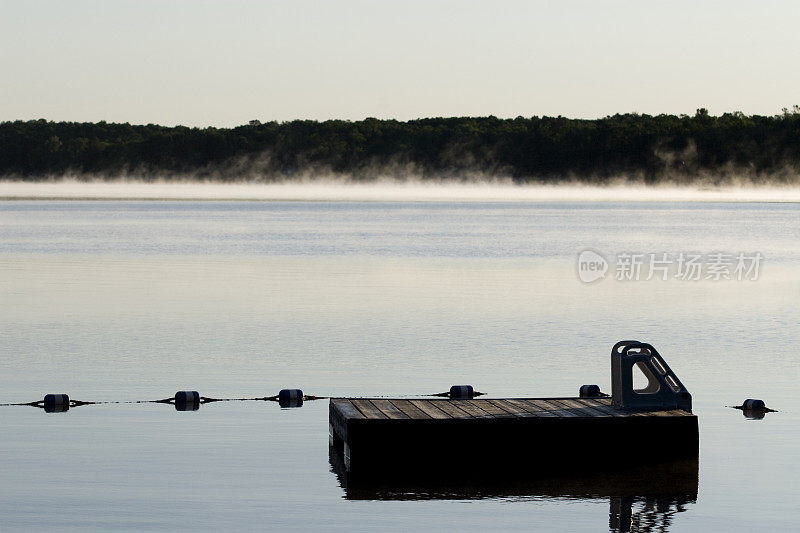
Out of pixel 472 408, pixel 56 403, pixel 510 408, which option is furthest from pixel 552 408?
pixel 56 403

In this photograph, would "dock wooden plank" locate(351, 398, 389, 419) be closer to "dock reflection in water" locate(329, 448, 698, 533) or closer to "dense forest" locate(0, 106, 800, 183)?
"dock reflection in water" locate(329, 448, 698, 533)

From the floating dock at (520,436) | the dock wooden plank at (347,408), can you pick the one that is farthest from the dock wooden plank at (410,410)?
the dock wooden plank at (347,408)

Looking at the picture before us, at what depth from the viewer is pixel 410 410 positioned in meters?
12.7

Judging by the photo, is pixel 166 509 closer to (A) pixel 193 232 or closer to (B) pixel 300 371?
(B) pixel 300 371

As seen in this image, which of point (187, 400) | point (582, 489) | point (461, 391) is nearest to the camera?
point (582, 489)

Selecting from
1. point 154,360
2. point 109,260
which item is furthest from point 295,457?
point 109,260

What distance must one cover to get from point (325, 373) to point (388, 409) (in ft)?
20.0

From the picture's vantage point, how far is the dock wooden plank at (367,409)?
12328 millimetres

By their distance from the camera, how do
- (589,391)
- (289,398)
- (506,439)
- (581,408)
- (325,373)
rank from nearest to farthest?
(506,439)
(581,408)
(289,398)
(589,391)
(325,373)

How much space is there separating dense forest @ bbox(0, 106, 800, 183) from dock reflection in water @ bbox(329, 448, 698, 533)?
6757 inches

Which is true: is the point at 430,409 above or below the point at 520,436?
above

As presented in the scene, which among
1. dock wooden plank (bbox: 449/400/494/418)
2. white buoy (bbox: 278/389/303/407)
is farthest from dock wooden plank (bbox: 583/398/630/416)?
white buoy (bbox: 278/389/303/407)

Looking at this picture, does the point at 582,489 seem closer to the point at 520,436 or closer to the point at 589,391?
the point at 520,436

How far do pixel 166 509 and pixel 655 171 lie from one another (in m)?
182
